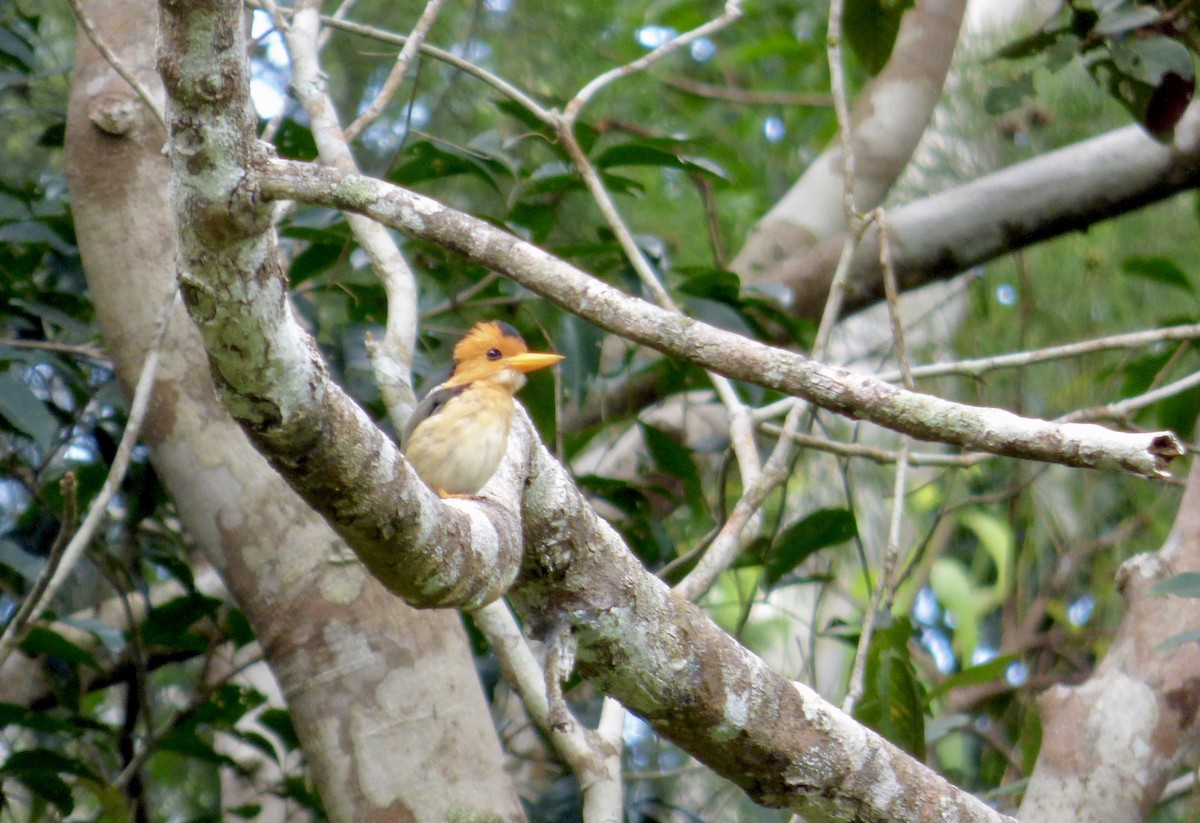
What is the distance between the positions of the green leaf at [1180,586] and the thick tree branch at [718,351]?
5.26 ft

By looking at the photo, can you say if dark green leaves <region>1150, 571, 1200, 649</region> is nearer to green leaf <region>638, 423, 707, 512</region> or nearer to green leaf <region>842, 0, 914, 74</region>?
green leaf <region>638, 423, 707, 512</region>

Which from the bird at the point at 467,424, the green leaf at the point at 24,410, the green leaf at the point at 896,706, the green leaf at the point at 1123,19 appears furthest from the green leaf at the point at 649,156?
the green leaf at the point at 24,410

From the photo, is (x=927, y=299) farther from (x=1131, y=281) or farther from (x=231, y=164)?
(x=231, y=164)

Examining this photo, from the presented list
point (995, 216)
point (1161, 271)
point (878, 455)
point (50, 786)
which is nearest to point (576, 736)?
point (878, 455)

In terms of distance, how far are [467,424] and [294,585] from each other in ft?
1.72

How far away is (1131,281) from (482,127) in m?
2.78

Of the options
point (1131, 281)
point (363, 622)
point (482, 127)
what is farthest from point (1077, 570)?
point (363, 622)

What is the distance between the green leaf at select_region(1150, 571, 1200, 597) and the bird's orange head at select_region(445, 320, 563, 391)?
1369mm

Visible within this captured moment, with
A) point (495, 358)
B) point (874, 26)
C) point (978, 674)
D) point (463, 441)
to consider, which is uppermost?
point (874, 26)

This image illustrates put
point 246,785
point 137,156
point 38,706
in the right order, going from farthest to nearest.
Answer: point 246,785
point 38,706
point 137,156

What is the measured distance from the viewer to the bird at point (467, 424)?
107 inches

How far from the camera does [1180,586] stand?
2.76m

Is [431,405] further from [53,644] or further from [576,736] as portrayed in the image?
[53,644]

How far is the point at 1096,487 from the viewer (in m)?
5.46
